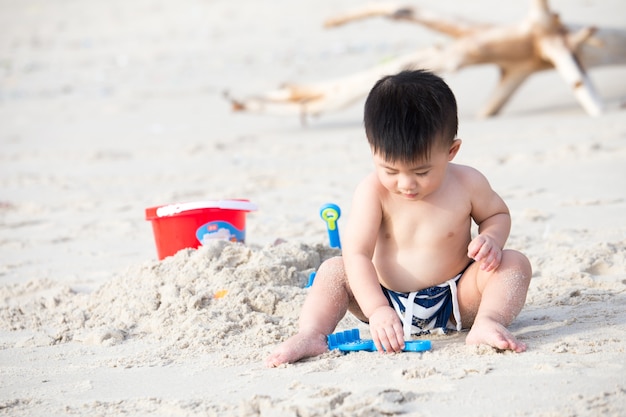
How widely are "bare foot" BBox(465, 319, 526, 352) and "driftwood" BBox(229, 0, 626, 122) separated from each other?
15.2 ft

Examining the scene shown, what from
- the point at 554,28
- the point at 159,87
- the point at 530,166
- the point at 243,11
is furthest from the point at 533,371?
the point at 243,11

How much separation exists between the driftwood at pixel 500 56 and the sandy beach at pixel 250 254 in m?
0.27

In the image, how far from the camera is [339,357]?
2.64 metres

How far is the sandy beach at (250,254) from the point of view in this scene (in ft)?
7.64

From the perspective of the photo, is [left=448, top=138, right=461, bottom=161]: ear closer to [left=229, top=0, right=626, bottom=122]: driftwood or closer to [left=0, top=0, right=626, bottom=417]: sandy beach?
[left=0, top=0, right=626, bottom=417]: sandy beach

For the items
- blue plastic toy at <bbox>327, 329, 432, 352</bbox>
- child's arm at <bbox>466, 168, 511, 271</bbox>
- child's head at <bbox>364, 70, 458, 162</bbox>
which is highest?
child's head at <bbox>364, 70, 458, 162</bbox>

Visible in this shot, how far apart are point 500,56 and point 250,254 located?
4.42m

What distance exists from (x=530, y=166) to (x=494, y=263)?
116 inches

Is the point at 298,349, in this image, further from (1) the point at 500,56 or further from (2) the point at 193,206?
(1) the point at 500,56

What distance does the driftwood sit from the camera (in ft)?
22.8

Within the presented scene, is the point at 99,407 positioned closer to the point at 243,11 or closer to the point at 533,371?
the point at 533,371

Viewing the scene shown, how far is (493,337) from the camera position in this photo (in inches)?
98.8

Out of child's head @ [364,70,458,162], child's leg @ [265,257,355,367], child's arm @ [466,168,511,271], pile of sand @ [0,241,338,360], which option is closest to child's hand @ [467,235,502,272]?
child's arm @ [466,168,511,271]

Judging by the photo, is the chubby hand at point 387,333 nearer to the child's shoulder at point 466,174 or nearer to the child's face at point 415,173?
the child's face at point 415,173
